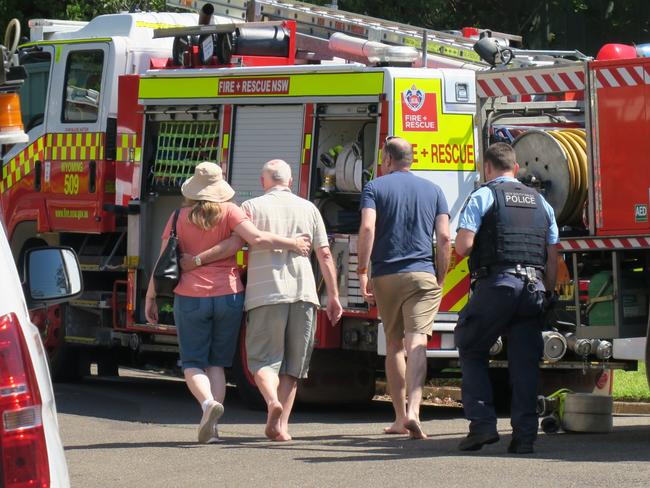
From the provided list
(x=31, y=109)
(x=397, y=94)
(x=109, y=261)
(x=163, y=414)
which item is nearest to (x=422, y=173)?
(x=397, y=94)

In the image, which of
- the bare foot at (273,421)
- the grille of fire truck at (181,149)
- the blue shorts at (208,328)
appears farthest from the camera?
Result: the grille of fire truck at (181,149)

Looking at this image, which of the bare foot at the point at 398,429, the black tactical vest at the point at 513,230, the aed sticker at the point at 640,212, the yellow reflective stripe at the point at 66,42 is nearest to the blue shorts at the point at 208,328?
the bare foot at the point at 398,429

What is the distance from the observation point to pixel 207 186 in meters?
9.48

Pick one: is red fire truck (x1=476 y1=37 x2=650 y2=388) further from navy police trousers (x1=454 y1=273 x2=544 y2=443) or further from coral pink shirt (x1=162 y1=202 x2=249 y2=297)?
coral pink shirt (x1=162 y1=202 x2=249 y2=297)

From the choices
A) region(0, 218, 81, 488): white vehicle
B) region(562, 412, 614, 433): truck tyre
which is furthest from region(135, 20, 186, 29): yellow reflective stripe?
region(0, 218, 81, 488): white vehicle

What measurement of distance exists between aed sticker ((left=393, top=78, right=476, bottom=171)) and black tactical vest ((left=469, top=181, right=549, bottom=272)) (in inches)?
75.2

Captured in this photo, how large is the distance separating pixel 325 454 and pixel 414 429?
76cm

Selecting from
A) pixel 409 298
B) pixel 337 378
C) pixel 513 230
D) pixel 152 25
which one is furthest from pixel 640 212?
pixel 152 25

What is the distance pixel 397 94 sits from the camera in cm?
1054

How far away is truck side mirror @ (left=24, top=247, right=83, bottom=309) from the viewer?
4801mm

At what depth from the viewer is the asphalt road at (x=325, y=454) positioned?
7801 mm

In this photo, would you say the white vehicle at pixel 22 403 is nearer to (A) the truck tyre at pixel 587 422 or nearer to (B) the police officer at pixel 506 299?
(B) the police officer at pixel 506 299

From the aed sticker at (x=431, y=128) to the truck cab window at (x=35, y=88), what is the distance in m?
4.12

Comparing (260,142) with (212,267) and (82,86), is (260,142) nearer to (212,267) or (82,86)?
(212,267)
